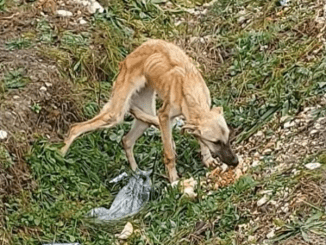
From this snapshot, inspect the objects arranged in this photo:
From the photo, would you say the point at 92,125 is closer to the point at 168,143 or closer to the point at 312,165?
the point at 168,143

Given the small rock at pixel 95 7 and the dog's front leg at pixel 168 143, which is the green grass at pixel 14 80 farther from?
the small rock at pixel 95 7

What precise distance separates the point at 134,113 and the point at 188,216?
1.67 metres

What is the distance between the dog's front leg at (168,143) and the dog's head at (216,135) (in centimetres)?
29

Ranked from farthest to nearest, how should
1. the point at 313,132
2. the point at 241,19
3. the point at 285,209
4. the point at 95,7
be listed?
the point at 241,19
the point at 95,7
the point at 313,132
the point at 285,209

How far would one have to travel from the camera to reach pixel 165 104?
9.18m

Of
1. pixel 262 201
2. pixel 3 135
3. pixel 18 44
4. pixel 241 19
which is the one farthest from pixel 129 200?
pixel 241 19

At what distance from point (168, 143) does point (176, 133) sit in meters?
0.72

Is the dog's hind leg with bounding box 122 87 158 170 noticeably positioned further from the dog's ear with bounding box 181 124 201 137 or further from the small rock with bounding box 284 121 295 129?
the small rock with bounding box 284 121 295 129

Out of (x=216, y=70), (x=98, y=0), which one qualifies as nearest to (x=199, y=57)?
(x=216, y=70)

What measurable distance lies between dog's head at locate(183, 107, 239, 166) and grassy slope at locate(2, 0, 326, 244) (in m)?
0.35

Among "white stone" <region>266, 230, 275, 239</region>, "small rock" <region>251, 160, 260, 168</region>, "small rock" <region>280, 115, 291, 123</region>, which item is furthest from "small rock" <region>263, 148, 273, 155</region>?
"white stone" <region>266, 230, 275, 239</region>

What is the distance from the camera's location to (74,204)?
889 centimetres

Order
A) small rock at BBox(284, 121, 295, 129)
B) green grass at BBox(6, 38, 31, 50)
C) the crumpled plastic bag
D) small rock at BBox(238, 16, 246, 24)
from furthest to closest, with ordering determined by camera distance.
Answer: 1. small rock at BBox(238, 16, 246, 24)
2. green grass at BBox(6, 38, 31, 50)
3. small rock at BBox(284, 121, 295, 129)
4. the crumpled plastic bag

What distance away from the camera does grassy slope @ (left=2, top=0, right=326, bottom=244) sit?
27.3 feet
